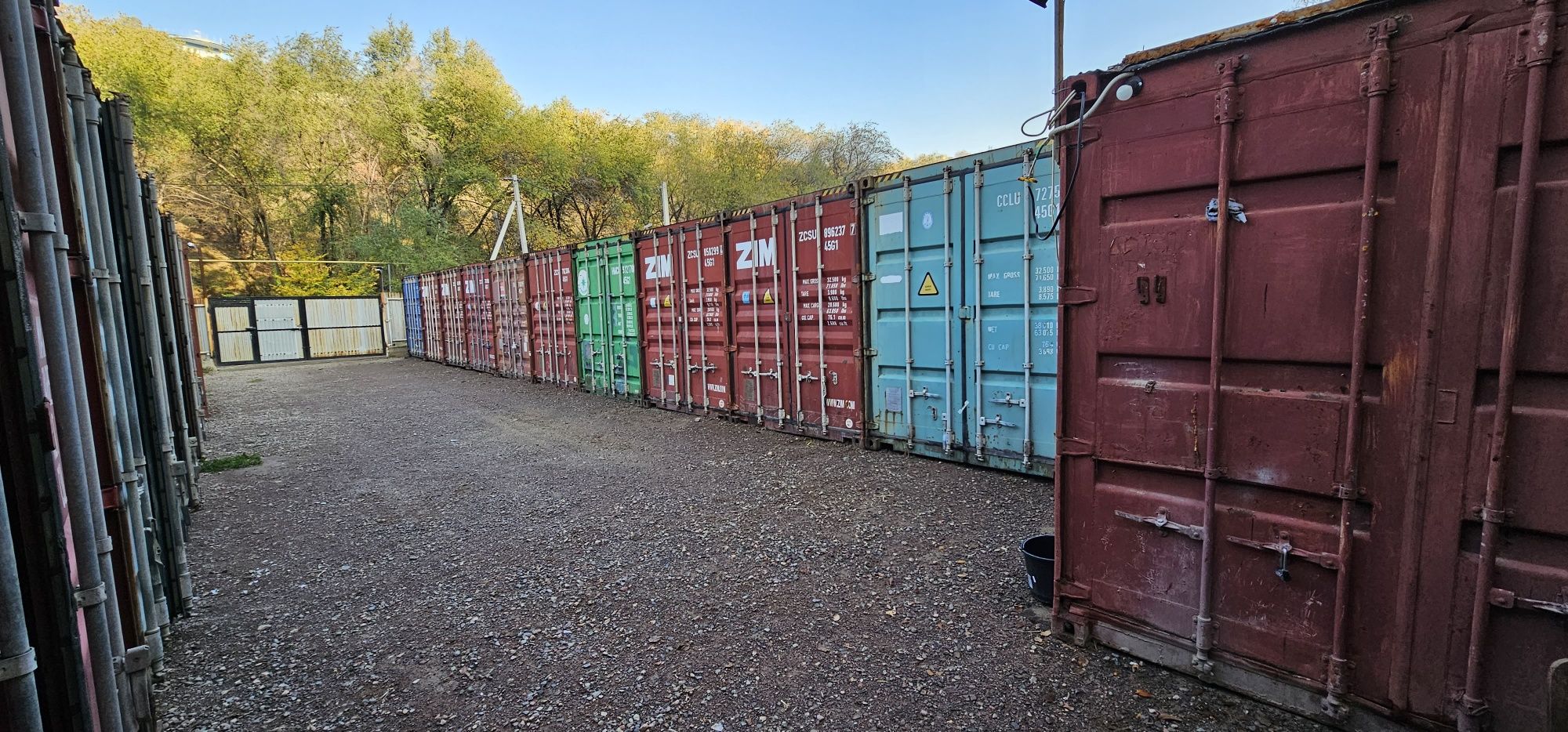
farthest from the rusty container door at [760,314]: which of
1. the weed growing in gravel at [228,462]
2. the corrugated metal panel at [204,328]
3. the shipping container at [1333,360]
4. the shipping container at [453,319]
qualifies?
the corrugated metal panel at [204,328]

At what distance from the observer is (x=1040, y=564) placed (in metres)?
3.60

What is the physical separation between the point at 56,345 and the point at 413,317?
986 inches

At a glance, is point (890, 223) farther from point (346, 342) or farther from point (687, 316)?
point (346, 342)

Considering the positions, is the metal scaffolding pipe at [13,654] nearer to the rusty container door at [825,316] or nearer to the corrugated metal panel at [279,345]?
the rusty container door at [825,316]

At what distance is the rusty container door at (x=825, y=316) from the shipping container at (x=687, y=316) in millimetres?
1421

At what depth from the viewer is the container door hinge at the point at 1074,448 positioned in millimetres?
3162

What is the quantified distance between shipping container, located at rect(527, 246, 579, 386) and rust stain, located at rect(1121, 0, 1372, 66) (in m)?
12.2

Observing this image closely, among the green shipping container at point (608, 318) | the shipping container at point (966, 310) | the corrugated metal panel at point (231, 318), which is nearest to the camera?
the shipping container at point (966, 310)

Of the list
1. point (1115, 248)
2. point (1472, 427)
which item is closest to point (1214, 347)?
point (1115, 248)

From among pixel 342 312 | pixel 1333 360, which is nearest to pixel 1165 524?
pixel 1333 360

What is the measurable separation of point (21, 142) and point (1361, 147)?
4346mm

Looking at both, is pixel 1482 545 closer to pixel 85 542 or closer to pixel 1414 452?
pixel 1414 452

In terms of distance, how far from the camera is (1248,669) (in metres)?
2.74

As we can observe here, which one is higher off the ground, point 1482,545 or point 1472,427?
point 1472,427
